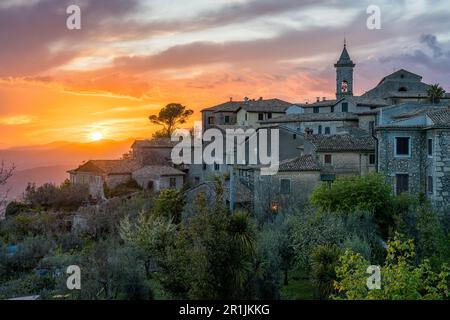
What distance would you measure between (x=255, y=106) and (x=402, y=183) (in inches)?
1177

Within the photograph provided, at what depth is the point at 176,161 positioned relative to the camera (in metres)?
53.1

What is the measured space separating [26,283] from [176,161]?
103 ft

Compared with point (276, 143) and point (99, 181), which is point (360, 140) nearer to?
point (276, 143)

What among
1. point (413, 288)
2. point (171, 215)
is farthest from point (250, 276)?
point (171, 215)

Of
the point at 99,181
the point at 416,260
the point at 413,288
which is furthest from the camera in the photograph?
the point at 99,181

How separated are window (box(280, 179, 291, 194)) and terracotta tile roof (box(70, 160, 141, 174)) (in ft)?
53.3

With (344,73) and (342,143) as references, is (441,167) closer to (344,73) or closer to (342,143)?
(342,143)

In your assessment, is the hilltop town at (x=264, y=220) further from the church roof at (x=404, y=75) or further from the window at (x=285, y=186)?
the church roof at (x=404, y=75)

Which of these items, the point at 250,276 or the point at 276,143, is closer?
the point at 250,276

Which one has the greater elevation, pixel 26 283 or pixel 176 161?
pixel 176 161

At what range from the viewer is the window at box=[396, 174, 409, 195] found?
30.6 metres

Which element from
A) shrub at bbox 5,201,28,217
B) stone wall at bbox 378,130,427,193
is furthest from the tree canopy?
stone wall at bbox 378,130,427,193

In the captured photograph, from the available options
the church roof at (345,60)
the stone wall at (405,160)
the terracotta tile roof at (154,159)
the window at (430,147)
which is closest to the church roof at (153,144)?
the terracotta tile roof at (154,159)
